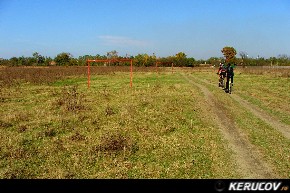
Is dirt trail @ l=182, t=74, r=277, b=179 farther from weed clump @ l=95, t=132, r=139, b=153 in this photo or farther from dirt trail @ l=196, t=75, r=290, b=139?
weed clump @ l=95, t=132, r=139, b=153

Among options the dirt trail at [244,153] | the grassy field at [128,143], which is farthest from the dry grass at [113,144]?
the dirt trail at [244,153]

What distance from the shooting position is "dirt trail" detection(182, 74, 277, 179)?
7.05 meters

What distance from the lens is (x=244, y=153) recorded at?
28.2ft

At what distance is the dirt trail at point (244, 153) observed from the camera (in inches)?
278

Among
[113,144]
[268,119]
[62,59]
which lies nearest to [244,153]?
[113,144]

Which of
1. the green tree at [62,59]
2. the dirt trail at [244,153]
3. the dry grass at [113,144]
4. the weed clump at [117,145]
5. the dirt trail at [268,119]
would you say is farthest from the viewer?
the green tree at [62,59]

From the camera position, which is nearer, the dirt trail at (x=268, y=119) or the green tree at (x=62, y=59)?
the dirt trail at (x=268, y=119)

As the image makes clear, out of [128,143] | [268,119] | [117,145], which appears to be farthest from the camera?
[268,119]

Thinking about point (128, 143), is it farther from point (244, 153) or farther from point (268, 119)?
point (268, 119)

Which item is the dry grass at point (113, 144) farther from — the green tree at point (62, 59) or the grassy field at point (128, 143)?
the green tree at point (62, 59)

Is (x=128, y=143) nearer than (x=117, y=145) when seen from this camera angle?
No
